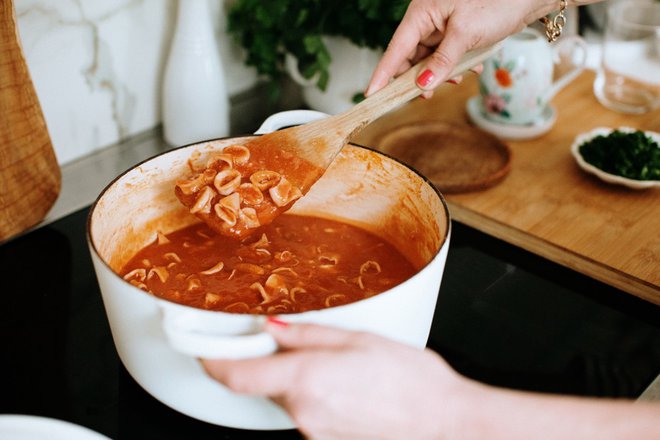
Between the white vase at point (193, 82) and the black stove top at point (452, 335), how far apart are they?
1.21 ft

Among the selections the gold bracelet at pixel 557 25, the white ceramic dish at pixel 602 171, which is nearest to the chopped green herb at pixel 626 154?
the white ceramic dish at pixel 602 171

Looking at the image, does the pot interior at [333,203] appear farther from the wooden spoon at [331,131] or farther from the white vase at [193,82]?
the white vase at [193,82]

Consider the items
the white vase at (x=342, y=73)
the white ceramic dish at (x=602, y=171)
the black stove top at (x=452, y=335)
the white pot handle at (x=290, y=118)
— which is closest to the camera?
the black stove top at (x=452, y=335)

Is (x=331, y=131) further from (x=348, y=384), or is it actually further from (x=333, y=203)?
(x=348, y=384)

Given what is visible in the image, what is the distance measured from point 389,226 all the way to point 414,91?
0.75 ft

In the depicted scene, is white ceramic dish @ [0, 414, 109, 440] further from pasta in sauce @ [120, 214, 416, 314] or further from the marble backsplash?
the marble backsplash

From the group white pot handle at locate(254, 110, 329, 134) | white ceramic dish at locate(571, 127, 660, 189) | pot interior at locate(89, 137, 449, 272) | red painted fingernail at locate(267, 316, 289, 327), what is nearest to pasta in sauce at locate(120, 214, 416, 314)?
pot interior at locate(89, 137, 449, 272)

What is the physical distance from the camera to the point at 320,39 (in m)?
1.49

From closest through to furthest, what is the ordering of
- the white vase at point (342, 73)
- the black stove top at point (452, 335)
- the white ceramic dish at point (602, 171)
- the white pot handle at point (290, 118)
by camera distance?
the black stove top at point (452, 335) → the white pot handle at point (290, 118) → the white ceramic dish at point (602, 171) → the white vase at point (342, 73)

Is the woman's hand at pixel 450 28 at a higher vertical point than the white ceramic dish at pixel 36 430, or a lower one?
higher

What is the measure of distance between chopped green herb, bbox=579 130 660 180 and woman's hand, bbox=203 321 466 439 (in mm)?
906

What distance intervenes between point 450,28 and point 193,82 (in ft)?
1.91

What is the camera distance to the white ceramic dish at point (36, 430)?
2.45ft

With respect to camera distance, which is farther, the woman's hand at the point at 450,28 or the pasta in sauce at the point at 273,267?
the woman's hand at the point at 450,28
